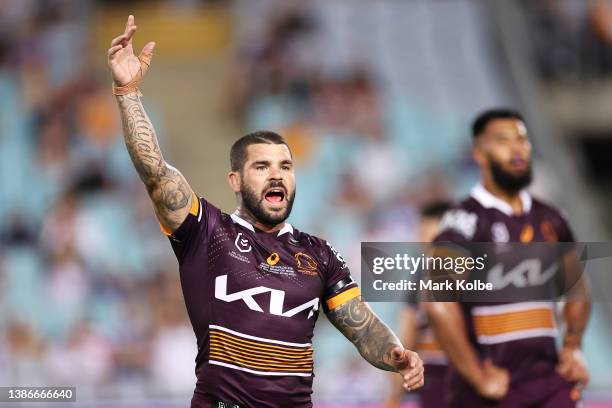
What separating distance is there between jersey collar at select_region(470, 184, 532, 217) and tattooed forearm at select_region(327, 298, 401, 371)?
1909 millimetres

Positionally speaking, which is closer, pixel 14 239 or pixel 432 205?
pixel 432 205

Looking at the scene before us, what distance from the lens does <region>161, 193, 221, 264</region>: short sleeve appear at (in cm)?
526

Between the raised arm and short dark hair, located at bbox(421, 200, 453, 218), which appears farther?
short dark hair, located at bbox(421, 200, 453, 218)

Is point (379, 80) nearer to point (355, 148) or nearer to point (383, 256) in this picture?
point (355, 148)

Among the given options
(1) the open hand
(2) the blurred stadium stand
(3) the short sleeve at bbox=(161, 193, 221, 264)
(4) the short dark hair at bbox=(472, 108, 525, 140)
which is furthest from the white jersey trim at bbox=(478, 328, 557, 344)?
(2) the blurred stadium stand

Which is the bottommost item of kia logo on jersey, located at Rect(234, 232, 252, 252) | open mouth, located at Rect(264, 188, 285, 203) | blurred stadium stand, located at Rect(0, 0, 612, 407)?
kia logo on jersey, located at Rect(234, 232, 252, 252)

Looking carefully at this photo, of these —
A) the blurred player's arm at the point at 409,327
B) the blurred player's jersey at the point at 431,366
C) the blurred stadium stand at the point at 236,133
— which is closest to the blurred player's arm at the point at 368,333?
the blurred player's jersey at the point at 431,366

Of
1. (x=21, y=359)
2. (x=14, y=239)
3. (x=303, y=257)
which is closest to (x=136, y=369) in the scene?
(x=21, y=359)

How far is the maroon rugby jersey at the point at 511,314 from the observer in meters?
6.94

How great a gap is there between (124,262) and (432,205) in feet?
20.6

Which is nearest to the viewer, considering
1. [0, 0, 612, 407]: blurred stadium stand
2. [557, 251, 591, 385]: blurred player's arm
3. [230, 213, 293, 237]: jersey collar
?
[230, 213, 293, 237]: jersey collar

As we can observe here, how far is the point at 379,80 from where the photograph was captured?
16.3 meters

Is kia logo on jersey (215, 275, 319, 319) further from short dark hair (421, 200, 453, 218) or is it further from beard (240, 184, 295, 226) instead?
short dark hair (421, 200, 453, 218)

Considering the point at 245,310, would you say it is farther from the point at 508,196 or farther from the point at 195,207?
the point at 508,196
